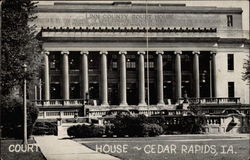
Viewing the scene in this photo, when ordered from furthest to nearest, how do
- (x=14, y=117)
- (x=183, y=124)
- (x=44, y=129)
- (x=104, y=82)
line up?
(x=104, y=82), (x=44, y=129), (x=183, y=124), (x=14, y=117)

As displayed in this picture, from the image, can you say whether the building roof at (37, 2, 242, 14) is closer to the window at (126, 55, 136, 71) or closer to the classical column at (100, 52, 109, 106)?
the window at (126, 55, 136, 71)

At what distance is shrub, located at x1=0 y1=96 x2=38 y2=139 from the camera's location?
102 feet

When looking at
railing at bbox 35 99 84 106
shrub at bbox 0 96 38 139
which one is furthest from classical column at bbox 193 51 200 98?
shrub at bbox 0 96 38 139

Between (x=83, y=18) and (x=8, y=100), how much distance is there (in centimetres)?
4880

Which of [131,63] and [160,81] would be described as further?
[131,63]

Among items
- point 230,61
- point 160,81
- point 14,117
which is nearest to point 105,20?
point 160,81

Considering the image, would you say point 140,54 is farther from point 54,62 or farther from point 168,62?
point 54,62

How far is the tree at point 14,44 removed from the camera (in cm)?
2741

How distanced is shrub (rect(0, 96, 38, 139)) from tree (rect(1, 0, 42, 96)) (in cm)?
155

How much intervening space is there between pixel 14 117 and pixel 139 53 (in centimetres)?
4428

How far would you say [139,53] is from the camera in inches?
2931

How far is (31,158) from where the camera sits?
67.6 feet

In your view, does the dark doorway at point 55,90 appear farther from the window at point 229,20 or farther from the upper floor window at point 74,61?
the window at point 229,20

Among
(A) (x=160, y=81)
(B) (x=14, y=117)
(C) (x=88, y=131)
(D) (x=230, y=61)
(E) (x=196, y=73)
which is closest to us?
(B) (x=14, y=117)
